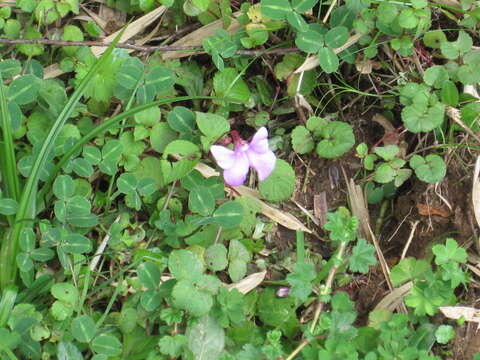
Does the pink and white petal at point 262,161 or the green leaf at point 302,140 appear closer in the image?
the pink and white petal at point 262,161

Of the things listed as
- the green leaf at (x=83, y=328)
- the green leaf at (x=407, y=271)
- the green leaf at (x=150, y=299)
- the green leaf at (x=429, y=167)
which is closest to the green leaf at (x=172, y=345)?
the green leaf at (x=150, y=299)

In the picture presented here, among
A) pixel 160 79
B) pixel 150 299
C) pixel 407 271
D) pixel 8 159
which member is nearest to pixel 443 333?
pixel 407 271

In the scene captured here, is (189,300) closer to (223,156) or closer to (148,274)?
(148,274)

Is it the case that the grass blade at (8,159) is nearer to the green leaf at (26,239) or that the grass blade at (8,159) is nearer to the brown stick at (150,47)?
the green leaf at (26,239)

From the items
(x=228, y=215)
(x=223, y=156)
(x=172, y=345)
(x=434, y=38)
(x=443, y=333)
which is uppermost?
(x=434, y=38)

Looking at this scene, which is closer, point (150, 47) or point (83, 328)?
point (83, 328)

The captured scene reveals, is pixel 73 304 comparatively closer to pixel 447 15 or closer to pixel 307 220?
pixel 307 220

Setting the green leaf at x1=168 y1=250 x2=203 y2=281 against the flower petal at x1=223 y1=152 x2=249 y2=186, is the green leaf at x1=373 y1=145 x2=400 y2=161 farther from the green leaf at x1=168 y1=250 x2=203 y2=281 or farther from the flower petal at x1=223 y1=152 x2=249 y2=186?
the green leaf at x1=168 y1=250 x2=203 y2=281
